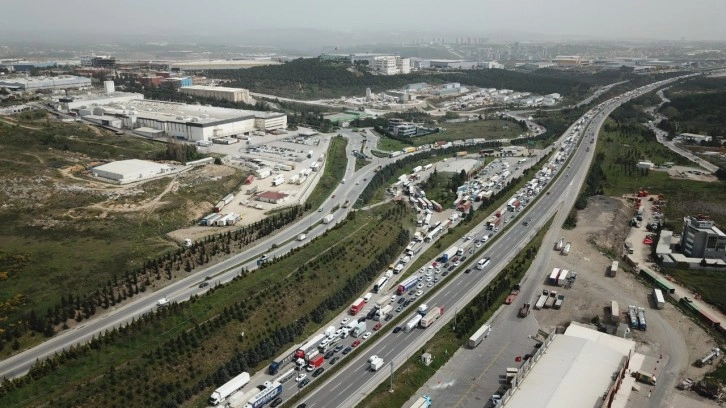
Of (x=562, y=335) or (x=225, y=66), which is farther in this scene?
(x=225, y=66)

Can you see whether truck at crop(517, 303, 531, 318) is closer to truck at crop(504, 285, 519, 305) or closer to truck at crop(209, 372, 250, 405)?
truck at crop(504, 285, 519, 305)

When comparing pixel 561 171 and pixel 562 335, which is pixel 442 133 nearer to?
pixel 561 171

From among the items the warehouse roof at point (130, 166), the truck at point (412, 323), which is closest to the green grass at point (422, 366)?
the truck at point (412, 323)

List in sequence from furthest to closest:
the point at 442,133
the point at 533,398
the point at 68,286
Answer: the point at 442,133 < the point at 68,286 < the point at 533,398

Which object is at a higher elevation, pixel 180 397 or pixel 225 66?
pixel 225 66

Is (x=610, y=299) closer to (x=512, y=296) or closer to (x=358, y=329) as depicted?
(x=512, y=296)

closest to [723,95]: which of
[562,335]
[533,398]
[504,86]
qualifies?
[504,86]

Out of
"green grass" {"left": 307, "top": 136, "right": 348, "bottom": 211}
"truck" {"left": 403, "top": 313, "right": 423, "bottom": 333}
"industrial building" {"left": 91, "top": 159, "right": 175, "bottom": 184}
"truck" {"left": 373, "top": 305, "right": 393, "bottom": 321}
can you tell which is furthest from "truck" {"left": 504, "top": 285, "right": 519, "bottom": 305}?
"industrial building" {"left": 91, "top": 159, "right": 175, "bottom": 184}
